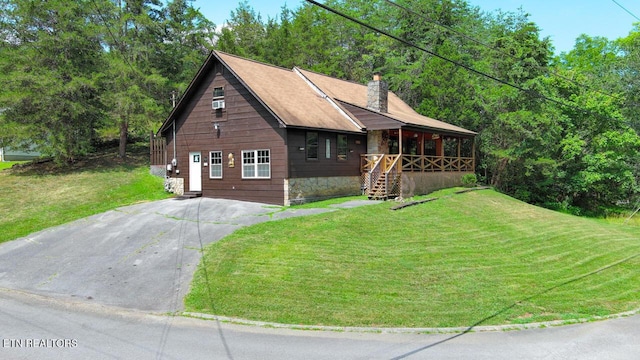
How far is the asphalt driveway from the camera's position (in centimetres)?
969

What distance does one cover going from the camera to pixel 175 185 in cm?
2195

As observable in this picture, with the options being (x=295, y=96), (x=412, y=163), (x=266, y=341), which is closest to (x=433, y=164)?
(x=412, y=163)

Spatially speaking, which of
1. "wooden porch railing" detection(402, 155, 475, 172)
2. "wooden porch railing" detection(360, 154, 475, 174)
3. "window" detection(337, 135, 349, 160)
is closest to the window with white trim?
"window" detection(337, 135, 349, 160)

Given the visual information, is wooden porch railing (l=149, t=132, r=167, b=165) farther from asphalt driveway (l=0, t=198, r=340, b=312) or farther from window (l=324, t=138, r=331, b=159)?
window (l=324, t=138, r=331, b=159)

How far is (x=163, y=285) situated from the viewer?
9820 mm

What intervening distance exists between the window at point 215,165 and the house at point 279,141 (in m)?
0.05

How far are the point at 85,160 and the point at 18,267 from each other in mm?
19114

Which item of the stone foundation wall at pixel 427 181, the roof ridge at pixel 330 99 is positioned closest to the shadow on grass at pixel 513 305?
the stone foundation wall at pixel 427 181

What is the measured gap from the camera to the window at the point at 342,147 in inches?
808

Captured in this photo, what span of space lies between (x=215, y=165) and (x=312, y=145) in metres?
5.07

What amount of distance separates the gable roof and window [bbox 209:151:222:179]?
3364mm

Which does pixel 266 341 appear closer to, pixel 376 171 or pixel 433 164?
pixel 376 171

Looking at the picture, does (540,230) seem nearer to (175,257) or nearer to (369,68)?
(175,257)

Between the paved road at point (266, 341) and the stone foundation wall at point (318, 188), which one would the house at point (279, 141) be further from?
the paved road at point (266, 341)
